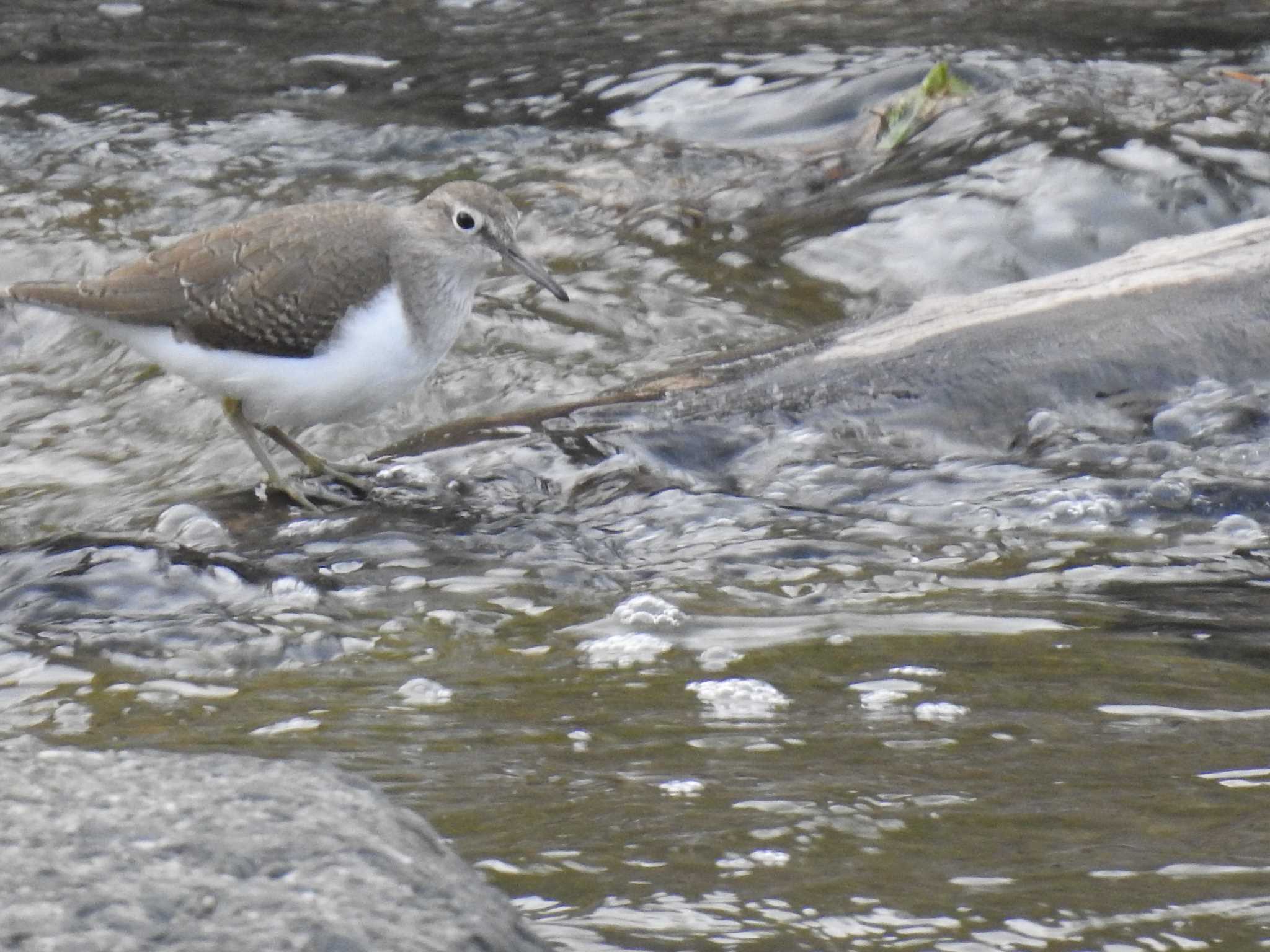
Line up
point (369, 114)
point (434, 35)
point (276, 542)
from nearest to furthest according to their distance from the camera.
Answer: point (276, 542), point (369, 114), point (434, 35)

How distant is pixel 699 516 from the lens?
5.41m

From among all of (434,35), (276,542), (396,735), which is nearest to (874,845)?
(396,735)

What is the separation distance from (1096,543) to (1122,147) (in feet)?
14.6

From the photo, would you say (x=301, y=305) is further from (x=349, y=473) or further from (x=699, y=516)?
(x=699, y=516)

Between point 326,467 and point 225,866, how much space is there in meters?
3.75

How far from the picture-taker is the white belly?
18.9 feet

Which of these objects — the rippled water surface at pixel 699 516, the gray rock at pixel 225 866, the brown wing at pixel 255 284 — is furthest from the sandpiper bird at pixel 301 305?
the gray rock at pixel 225 866

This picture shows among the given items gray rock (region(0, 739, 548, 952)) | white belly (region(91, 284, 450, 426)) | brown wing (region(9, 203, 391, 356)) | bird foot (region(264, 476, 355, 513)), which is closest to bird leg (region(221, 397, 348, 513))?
bird foot (region(264, 476, 355, 513))

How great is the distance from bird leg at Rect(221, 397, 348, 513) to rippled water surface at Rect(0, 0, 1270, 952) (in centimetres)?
16

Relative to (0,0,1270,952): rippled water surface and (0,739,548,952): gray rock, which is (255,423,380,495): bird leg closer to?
(0,0,1270,952): rippled water surface

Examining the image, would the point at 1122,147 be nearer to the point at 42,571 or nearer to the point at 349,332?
the point at 349,332

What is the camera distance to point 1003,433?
19.0 feet

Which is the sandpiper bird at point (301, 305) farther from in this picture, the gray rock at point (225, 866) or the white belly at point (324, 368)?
the gray rock at point (225, 866)

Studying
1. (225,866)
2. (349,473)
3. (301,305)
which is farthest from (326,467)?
(225,866)
